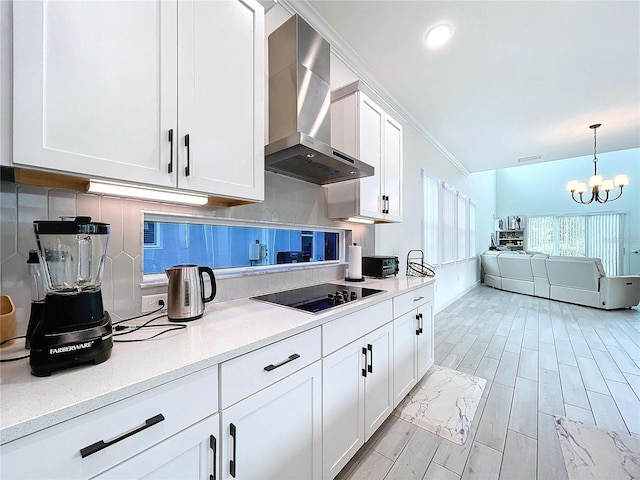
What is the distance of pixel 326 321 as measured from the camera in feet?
4.18

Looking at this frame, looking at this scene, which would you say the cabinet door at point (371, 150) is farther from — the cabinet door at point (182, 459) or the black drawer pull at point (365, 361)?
the cabinet door at point (182, 459)

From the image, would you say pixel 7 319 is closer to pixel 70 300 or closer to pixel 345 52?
pixel 70 300

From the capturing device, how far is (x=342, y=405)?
1.39m

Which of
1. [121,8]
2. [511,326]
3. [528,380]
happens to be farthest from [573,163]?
[121,8]

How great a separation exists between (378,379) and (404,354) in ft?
1.39

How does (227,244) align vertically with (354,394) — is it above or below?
above

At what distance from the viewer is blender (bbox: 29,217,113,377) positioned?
707 mm

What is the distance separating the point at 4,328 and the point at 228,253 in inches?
37.4

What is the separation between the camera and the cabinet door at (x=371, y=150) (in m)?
2.11

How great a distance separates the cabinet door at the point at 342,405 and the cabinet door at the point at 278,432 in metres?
0.06

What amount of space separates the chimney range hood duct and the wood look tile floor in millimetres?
1829

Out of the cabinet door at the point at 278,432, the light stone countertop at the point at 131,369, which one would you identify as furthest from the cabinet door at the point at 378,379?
the light stone countertop at the point at 131,369

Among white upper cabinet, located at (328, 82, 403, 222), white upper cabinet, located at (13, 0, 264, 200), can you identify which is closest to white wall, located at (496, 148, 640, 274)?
white upper cabinet, located at (328, 82, 403, 222)

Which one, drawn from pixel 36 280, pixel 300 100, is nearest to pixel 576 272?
pixel 300 100
